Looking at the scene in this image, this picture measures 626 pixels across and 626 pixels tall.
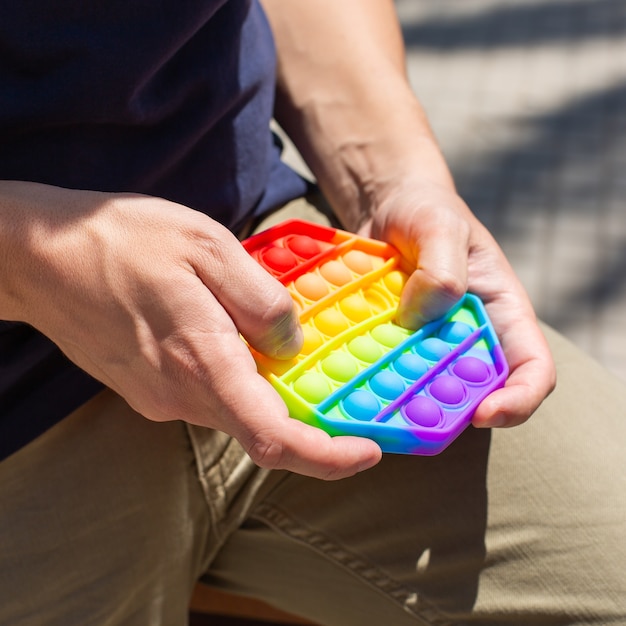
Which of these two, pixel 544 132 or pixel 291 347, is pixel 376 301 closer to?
pixel 291 347

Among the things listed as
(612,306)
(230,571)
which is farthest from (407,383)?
(612,306)

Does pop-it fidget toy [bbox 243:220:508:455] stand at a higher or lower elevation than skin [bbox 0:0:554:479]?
lower

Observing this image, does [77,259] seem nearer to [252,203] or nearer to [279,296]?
[279,296]

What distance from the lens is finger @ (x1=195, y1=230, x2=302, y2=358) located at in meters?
0.59

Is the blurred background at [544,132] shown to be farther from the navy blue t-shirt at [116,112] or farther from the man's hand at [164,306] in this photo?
the man's hand at [164,306]

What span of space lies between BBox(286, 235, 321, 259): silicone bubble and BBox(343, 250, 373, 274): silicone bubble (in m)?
0.03

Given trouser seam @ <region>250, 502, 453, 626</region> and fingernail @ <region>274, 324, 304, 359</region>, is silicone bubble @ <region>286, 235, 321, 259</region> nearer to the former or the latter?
fingernail @ <region>274, 324, 304, 359</region>

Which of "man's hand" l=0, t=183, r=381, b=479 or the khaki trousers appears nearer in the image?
"man's hand" l=0, t=183, r=381, b=479

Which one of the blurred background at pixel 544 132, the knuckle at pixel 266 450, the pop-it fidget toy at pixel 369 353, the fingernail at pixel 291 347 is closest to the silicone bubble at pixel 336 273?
the pop-it fidget toy at pixel 369 353

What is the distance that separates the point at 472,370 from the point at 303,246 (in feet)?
0.63

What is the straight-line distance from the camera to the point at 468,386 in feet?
2.20

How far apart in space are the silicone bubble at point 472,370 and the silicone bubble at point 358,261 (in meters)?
0.13

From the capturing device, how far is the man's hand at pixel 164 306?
22.7 inches

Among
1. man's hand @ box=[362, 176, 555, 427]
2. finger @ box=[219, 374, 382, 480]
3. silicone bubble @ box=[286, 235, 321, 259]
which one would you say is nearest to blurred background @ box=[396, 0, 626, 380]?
man's hand @ box=[362, 176, 555, 427]
